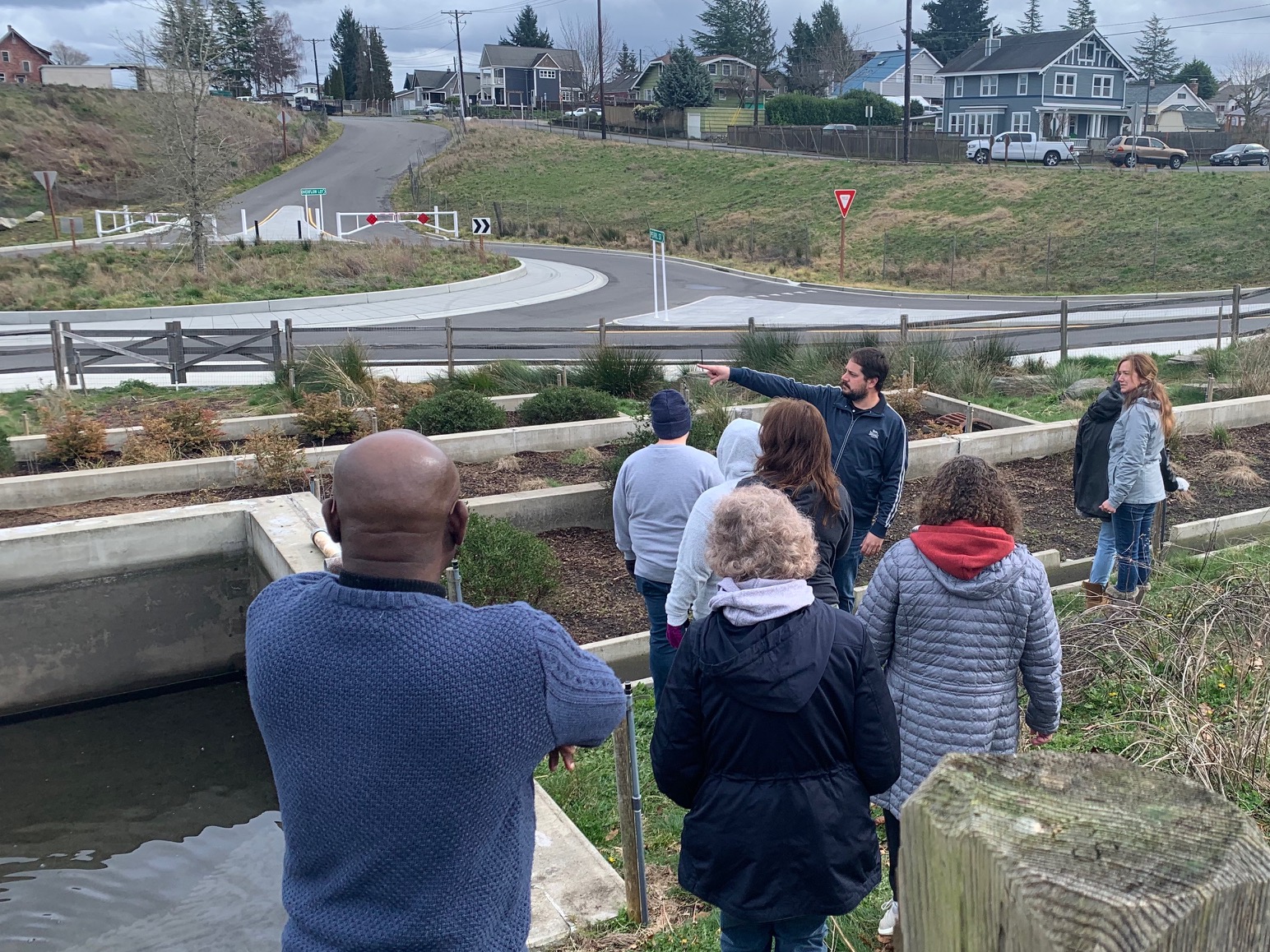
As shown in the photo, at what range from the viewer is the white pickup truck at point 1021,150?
50.5 metres

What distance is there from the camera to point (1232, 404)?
470 inches

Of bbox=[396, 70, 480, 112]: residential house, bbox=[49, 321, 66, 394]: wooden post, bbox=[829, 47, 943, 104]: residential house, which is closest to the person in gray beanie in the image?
bbox=[49, 321, 66, 394]: wooden post

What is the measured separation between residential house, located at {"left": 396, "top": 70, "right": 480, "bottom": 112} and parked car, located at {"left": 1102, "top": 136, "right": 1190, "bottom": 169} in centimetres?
7842

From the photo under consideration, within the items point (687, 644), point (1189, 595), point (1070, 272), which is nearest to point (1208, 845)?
point (687, 644)

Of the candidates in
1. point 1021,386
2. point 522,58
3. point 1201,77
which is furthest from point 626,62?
point 1021,386

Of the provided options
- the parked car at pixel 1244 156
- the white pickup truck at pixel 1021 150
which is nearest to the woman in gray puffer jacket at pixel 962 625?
the white pickup truck at pixel 1021 150

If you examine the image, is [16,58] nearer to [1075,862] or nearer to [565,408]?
[565,408]

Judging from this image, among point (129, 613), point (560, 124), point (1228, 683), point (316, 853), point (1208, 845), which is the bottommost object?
point (129, 613)

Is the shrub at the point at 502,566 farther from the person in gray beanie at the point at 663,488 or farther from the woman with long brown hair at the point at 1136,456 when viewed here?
the woman with long brown hair at the point at 1136,456

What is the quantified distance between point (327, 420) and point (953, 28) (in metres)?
103

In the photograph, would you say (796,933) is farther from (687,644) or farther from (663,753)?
(687,644)

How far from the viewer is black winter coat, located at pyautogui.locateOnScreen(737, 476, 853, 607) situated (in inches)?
183

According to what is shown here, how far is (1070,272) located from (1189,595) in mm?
30497

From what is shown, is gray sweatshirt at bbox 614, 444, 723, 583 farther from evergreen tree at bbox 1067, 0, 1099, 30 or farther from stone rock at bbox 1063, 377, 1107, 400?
evergreen tree at bbox 1067, 0, 1099, 30
